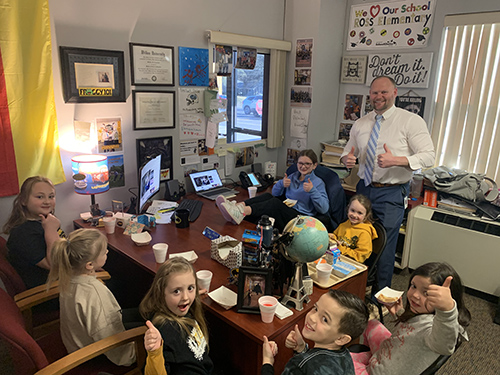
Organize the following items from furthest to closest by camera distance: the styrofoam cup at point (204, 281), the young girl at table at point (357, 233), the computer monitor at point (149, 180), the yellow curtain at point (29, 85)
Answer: the computer monitor at point (149, 180) → the young girl at table at point (357, 233) → the yellow curtain at point (29, 85) → the styrofoam cup at point (204, 281)

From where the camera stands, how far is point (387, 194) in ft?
9.44

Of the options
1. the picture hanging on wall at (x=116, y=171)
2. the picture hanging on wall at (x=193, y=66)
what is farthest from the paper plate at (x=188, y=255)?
the picture hanging on wall at (x=193, y=66)

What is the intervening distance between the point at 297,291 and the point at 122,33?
7.34 feet

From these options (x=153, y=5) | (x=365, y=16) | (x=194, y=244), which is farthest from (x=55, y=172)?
(x=365, y=16)

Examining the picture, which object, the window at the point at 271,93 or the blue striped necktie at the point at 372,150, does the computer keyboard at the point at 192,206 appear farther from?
the blue striped necktie at the point at 372,150

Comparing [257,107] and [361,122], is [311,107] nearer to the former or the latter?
[257,107]

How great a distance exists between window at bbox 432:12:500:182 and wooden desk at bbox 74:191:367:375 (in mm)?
1955

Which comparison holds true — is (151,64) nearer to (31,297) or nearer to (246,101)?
(246,101)

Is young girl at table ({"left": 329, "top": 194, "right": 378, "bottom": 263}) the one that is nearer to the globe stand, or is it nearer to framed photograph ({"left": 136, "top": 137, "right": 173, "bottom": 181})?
the globe stand

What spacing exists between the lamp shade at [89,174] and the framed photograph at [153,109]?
0.49 meters

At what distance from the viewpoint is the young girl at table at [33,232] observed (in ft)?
6.54

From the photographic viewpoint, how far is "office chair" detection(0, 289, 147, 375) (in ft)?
4.57

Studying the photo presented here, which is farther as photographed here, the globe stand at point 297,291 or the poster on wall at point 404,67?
the poster on wall at point 404,67

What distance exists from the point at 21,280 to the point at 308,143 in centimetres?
287
